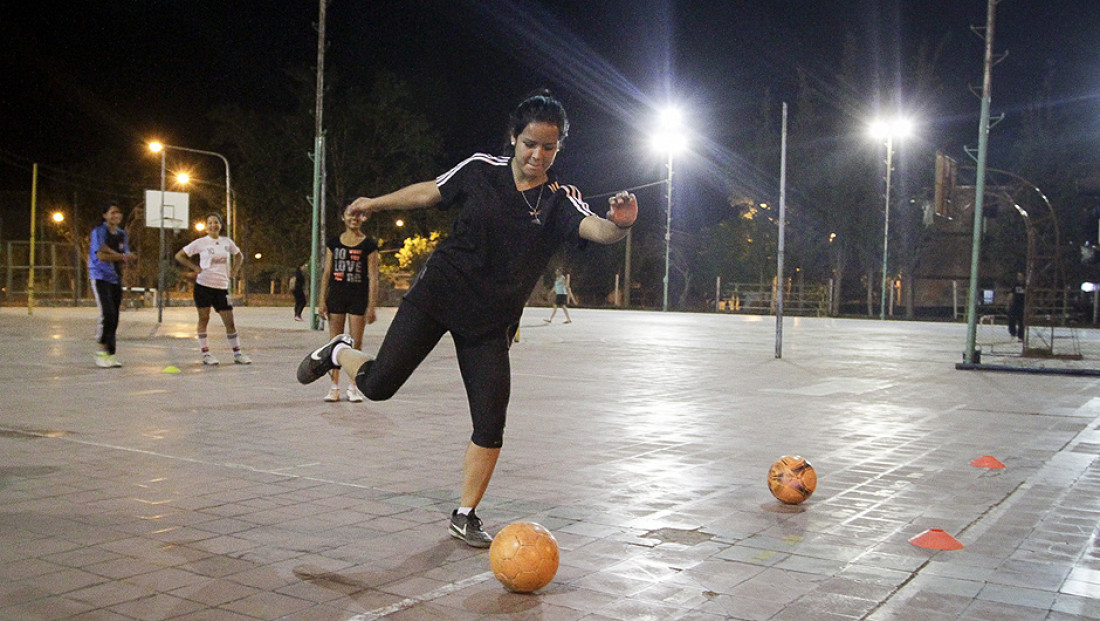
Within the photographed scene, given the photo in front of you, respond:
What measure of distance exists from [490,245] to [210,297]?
32.8 feet

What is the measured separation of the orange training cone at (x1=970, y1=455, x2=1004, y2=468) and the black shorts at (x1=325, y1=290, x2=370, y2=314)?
587cm

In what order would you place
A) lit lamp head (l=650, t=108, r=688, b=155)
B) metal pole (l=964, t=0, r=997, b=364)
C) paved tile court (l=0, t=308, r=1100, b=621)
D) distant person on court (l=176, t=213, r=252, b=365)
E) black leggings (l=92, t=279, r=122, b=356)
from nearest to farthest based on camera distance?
paved tile court (l=0, t=308, r=1100, b=621) → black leggings (l=92, t=279, r=122, b=356) → distant person on court (l=176, t=213, r=252, b=365) → metal pole (l=964, t=0, r=997, b=364) → lit lamp head (l=650, t=108, r=688, b=155)

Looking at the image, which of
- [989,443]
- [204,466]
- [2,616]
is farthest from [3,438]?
[989,443]

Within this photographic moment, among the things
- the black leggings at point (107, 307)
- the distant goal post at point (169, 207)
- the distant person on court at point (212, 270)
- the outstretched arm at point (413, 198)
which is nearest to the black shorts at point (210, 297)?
the distant person on court at point (212, 270)

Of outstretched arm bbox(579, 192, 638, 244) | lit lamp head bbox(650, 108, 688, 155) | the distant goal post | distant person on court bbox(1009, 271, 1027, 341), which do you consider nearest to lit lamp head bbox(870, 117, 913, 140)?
lit lamp head bbox(650, 108, 688, 155)

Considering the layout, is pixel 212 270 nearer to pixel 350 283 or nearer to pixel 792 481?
pixel 350 283

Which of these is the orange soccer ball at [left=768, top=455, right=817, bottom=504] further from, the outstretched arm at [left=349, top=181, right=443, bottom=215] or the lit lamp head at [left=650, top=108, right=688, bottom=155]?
the lit lamp head at [left=650, top=108, right=688, bottom=155]

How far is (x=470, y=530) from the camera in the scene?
5.07m

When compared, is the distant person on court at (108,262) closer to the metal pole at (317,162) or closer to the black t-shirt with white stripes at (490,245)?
the black t-shirt with white stripes at (490,245)

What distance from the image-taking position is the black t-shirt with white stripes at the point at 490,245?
191 inches

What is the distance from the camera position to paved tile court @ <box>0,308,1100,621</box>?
14.0ft

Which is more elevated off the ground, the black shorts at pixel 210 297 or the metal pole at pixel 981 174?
the metal pole at pixel 981 174

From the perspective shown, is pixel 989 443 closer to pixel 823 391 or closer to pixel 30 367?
pixel 823 391

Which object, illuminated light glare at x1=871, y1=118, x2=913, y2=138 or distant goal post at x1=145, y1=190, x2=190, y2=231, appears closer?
distant goal post at x1=145, y1=190, x2=190, y2=231
